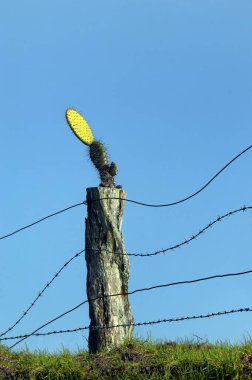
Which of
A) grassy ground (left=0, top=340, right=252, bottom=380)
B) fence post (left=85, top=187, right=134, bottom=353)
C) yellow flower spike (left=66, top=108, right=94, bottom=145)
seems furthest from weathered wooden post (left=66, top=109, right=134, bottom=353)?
yellow flower spike (left=66, top=108, right=94, bottom=145)

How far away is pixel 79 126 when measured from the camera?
Answer: 47.6 feet

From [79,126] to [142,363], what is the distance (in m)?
5.39

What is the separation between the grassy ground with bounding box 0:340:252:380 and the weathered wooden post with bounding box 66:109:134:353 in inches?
14.2

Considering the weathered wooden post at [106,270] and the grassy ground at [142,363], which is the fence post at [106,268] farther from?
the grassy ground at [142,363]

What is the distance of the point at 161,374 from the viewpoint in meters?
9.80

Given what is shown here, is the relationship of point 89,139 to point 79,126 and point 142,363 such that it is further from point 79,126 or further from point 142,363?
point 142,363

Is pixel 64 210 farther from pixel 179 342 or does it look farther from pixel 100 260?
pixel 179 342

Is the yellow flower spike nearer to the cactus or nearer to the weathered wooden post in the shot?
the cactus

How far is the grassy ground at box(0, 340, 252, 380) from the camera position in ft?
31.0

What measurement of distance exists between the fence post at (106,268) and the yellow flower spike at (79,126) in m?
2.57

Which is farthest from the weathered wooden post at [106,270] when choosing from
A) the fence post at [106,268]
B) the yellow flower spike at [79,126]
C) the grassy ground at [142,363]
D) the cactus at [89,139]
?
the yellow flower spike at [79,126]

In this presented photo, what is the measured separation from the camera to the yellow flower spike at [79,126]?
14.4 meters

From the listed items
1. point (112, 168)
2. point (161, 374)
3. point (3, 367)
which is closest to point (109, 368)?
point (161, 374)

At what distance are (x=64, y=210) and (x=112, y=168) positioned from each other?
1.26 m
